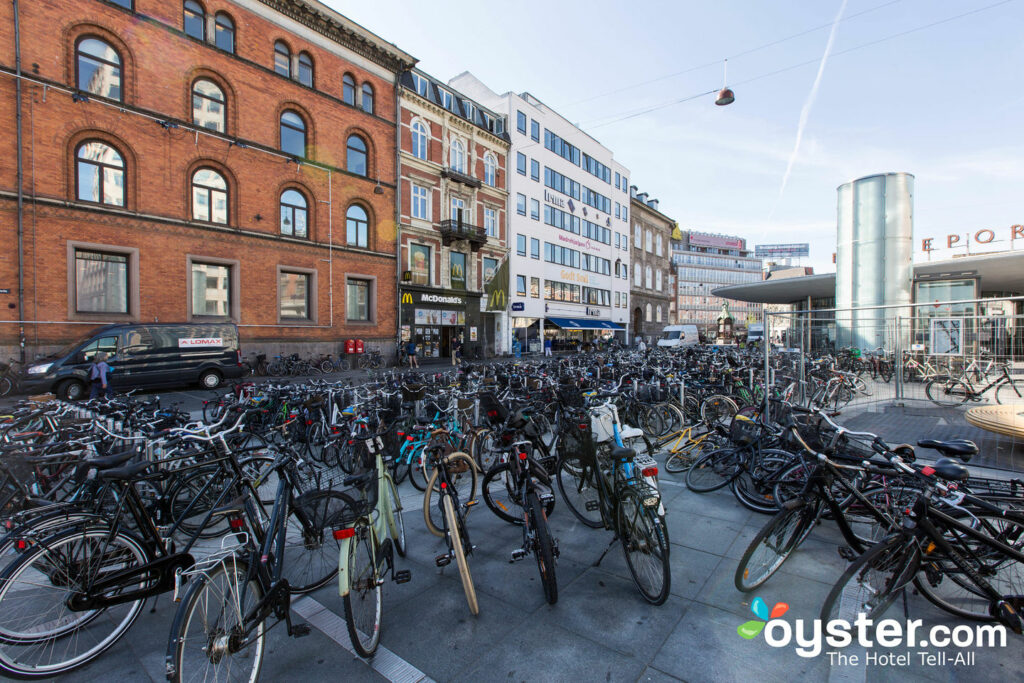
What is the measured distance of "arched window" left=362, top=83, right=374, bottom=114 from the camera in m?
22.8

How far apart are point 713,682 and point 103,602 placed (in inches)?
133

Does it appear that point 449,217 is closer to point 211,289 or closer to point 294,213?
point 294,213

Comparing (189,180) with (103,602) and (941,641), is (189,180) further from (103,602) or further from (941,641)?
(941,641)

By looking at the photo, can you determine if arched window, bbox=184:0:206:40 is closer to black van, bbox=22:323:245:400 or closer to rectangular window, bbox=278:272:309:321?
rectangular window, bbox=278:272:309:321

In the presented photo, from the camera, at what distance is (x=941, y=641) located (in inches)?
104

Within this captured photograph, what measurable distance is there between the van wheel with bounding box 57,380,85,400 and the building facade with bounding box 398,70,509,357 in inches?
534

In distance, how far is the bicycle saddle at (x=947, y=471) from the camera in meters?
2.61

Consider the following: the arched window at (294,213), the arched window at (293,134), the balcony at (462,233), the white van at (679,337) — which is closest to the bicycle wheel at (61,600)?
the arched window at (294,213)

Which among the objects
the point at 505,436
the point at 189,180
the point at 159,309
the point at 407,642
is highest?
the point at 189,180

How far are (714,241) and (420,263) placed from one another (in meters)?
102

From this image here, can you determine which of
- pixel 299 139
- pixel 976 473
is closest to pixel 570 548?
pixel 976 473

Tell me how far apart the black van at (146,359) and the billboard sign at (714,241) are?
108 meters

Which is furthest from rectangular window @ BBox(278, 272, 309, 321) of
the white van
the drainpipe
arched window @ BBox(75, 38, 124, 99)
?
the white van

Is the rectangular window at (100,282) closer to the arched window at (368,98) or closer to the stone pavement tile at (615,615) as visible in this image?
the arched window at (368,98)
